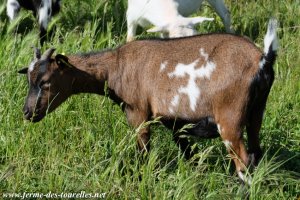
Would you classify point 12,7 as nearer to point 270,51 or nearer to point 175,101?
point 175,101

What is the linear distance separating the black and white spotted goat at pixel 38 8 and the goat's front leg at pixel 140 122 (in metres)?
2.85

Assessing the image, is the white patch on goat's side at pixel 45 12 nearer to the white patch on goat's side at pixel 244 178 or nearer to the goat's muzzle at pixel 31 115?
the goat's muzzle at pixel 31 115

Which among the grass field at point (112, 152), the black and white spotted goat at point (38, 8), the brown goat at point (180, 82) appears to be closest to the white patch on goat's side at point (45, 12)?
the black and white spotted goat at point (38, 8)

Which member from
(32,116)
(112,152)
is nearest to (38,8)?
(32,116)

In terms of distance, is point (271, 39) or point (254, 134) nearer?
point (271, 39)

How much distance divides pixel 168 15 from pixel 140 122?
1.87 metres

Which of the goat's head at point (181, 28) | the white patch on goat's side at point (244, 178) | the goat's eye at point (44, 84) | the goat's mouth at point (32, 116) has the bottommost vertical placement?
the white patch on goat's side at point (244, 178)

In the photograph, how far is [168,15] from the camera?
7691 mm

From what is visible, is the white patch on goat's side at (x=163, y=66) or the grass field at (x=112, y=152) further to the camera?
the white patch on goat's side at (x=163, y=66)

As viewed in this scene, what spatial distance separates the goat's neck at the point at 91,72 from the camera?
6305mm

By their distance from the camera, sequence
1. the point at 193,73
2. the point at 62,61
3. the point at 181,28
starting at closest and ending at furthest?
the point at 193,73 → the point at 62,61 → the point at 181,28

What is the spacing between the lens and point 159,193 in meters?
5.49

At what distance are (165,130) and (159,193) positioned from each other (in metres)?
1.28

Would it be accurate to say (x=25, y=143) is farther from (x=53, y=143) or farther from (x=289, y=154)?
(x=289, y=154)
